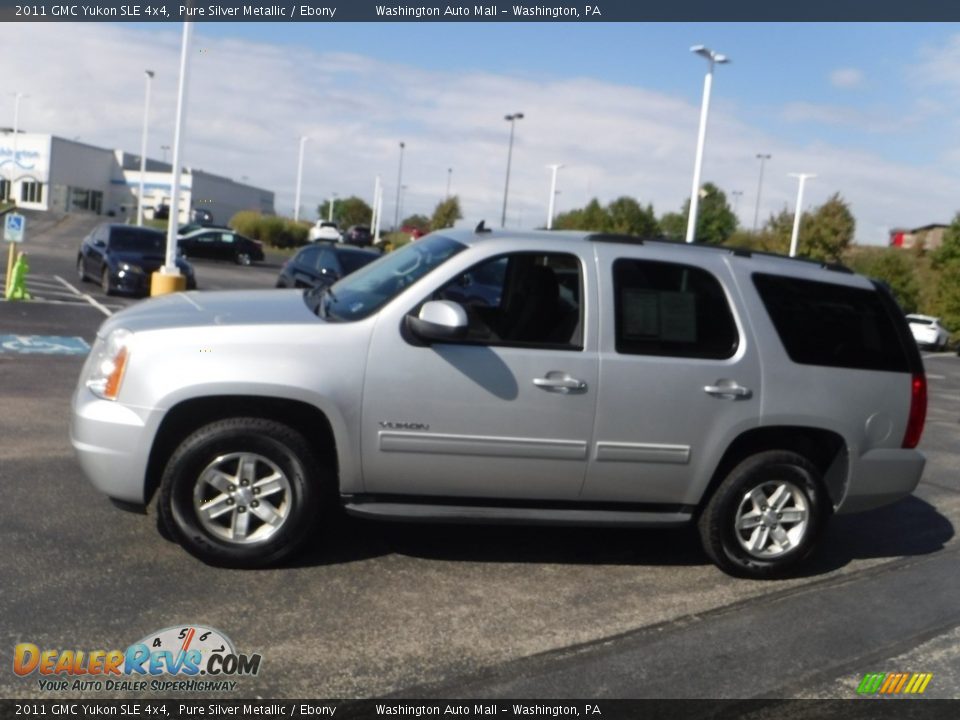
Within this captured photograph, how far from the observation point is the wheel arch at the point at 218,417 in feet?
16.9

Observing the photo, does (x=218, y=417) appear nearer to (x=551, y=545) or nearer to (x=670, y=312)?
(x=551, y=545)

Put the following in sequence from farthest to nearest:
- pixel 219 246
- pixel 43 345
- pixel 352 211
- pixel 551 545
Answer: pixel 352 211
pixel 219 246
pixel 43 345
pixel 551 545

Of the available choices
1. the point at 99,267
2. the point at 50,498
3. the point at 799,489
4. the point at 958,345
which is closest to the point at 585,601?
the point at 799,489

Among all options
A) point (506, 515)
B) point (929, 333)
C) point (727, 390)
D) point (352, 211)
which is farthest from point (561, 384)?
point (352, 211)

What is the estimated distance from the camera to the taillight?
20.2 ft

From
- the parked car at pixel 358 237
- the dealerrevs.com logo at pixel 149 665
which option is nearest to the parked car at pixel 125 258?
the dealerrevs.com logo at pixel 149 665

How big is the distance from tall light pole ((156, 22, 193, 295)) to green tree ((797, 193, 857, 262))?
124 ft

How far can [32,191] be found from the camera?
69.8m

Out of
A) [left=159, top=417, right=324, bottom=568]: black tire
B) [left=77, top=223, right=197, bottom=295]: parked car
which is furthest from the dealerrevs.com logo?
[left=77, top=223, right=197, bottom=295]: parked car

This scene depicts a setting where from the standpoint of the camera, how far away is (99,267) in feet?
68.9

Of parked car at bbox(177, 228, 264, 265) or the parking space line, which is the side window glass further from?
parked car at bbox(177, 228, 264, 265)

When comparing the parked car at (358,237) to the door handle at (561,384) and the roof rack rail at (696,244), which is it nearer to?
the roof rack rail at (696,244)

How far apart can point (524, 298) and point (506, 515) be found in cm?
119

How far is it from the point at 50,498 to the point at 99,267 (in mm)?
16088
